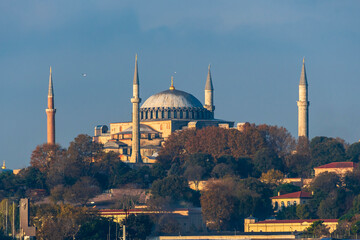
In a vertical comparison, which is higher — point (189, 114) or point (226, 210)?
point (189, 114)

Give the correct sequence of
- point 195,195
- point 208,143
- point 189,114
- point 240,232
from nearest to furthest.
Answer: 1. point 240,232
2. point 195,195
3. point 208,143
4. point 189,114

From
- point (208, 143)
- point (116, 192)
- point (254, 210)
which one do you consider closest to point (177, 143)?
point (208, 143)

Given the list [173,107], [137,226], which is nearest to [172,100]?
[173,107]

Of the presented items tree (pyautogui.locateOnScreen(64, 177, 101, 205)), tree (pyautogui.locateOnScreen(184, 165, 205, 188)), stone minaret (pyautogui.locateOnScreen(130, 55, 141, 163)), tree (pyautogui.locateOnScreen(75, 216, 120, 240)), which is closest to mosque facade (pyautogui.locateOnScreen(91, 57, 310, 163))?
stone minaret (pyautogui.locateOnScreen(130, 55, 141, 163))

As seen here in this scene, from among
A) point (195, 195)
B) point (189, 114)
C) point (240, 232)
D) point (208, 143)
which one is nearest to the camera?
point (240, 232)

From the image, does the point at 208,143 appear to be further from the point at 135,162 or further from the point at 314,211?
the point at 314,211

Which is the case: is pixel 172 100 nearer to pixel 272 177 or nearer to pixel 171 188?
pixel 272 177

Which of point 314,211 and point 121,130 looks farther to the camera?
point 121,130
